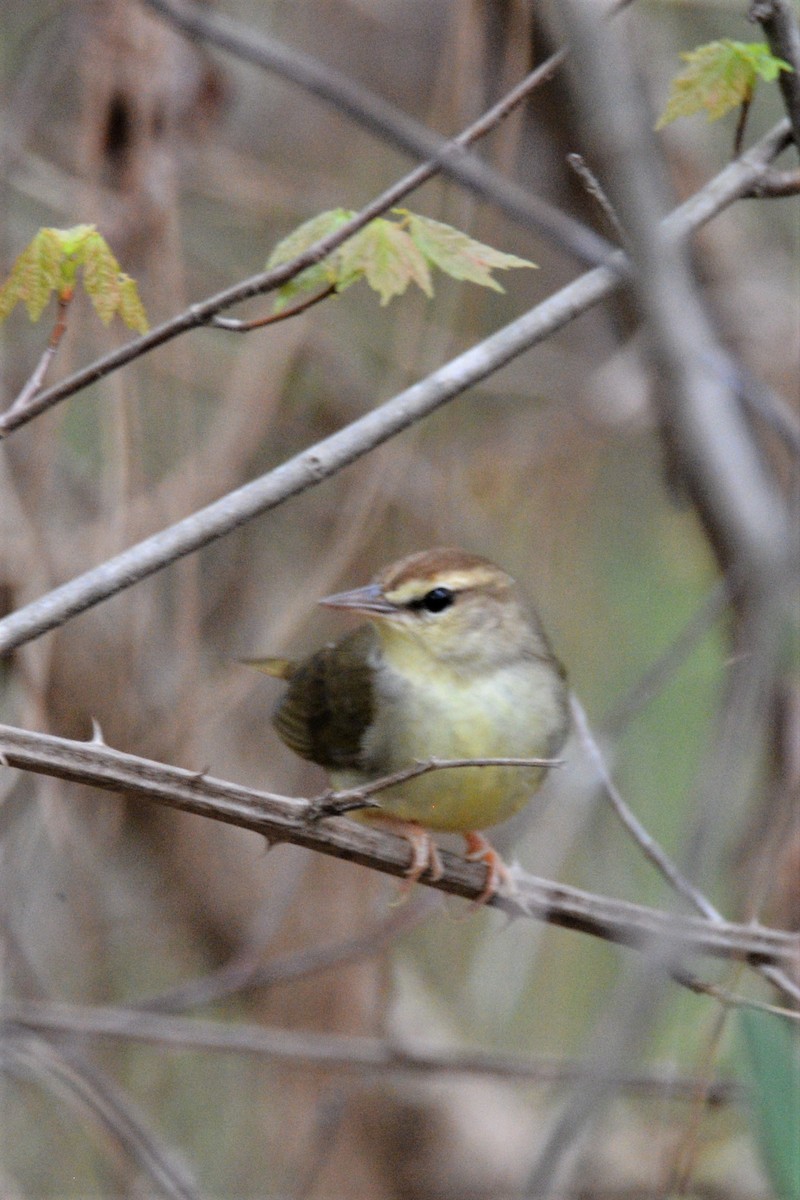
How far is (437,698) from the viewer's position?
11.6ft

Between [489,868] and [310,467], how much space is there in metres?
1.29

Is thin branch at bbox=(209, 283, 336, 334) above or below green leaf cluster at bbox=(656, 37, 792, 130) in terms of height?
below

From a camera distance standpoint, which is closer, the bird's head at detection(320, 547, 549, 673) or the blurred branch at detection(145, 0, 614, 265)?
the blurred branch at detection(145, 0, 614, 265)

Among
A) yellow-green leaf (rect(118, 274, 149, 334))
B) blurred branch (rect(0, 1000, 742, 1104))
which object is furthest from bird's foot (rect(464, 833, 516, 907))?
yellow-green leaf (rect(118, 274, 149, 334))

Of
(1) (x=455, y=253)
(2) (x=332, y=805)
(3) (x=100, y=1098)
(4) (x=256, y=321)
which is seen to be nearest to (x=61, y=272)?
(4) (x=256, y=321)

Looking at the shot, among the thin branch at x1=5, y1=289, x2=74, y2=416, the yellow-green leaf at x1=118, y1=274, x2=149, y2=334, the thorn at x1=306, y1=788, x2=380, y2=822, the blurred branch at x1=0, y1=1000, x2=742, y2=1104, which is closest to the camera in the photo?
the thorn at x1=306, y1=788, x2=380, y2=822

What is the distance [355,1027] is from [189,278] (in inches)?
112

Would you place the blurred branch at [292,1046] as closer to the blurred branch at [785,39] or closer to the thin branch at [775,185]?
the thin branch at [775,185]

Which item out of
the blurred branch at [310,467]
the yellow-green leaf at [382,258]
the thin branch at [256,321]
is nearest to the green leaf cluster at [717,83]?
the blurred branch at [310,467]

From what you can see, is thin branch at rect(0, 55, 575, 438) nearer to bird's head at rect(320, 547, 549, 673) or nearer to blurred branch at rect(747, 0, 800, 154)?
blurred branch at rect(747, 0, 800, 154)

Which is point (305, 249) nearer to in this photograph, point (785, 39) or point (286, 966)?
point (785, 39)

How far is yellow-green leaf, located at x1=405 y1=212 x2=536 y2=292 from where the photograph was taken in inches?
98.1

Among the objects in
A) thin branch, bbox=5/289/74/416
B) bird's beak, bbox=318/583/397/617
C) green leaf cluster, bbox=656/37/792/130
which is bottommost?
bird's beak, bbox=318/583/397/617

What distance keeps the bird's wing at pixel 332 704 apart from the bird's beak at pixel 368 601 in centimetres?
21
